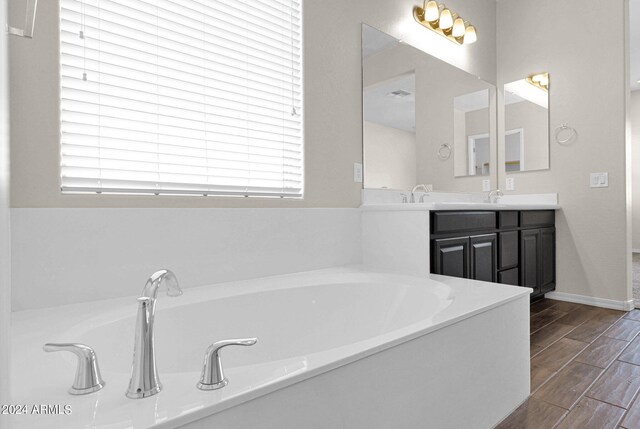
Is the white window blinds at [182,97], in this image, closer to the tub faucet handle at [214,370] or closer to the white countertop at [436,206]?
the white countertop at [436,206]

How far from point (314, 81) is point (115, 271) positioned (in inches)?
56.1

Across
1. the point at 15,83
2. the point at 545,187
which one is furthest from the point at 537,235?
the point at 15,83

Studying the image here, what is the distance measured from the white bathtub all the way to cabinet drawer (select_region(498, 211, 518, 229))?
1.06 metres

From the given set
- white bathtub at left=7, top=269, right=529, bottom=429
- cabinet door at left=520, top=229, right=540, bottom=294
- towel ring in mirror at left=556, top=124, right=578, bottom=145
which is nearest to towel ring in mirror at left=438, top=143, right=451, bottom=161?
cabinet door at left=520, top=229, right=540, bottom=294

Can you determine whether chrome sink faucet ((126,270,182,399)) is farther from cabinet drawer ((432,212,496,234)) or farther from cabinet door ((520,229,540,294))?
cabinet door ((520,229,540,294))

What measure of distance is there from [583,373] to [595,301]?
64.9 inches

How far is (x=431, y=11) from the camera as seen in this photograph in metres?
2.84

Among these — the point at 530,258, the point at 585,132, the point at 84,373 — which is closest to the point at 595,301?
the point at 530,258

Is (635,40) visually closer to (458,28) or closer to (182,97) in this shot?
(458,28)

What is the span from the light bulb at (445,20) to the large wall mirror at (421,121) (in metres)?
0.28

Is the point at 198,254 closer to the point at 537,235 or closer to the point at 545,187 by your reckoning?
the point at 537,235

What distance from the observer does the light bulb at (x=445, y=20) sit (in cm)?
296

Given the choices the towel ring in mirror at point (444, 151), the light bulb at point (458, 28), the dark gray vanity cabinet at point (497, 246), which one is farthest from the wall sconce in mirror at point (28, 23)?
the light bulb at point (458, 28)

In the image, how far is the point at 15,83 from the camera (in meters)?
1.27
